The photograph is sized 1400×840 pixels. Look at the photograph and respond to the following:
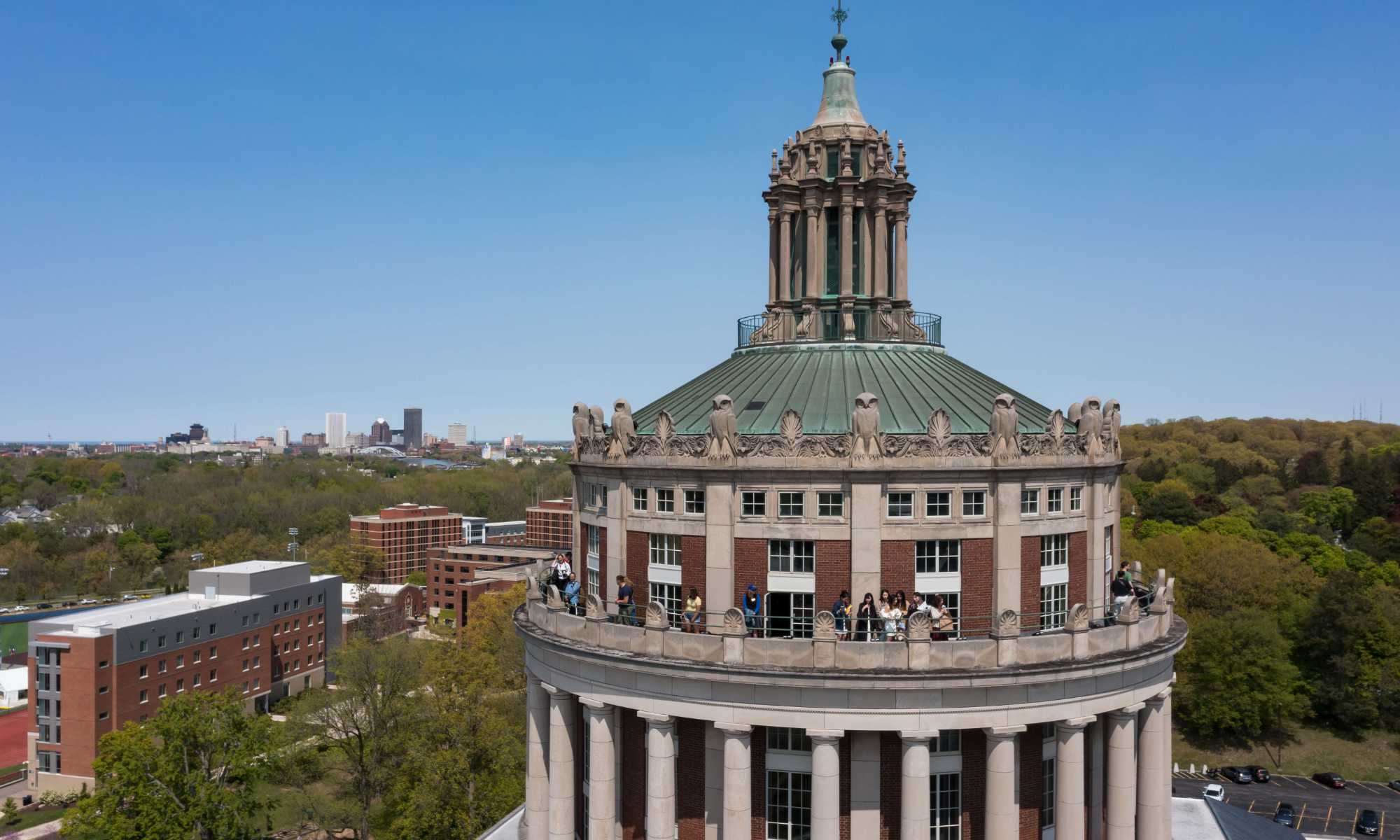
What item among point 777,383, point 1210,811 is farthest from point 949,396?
point 1210,811

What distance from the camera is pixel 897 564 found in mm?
35438

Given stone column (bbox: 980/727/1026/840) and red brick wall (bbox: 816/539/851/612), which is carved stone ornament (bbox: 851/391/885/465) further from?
stone column (bbox: 980/727/1026/840)

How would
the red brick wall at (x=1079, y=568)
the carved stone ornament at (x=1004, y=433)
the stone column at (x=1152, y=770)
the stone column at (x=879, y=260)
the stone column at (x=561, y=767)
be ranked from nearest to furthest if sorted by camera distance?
the carved stone ornament at (x=1004, y=433)
the red brick wall at (x=1079, y=568)
the stone column at (x=1152, y=770)
the stone column at (x=561, y=767)
the stone column at (x=879, y=260)

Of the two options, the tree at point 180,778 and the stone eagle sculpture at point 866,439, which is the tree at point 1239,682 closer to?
the stone eagle sculpture at point 866,439

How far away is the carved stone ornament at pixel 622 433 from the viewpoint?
38.9 m

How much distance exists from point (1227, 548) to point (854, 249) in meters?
84.1

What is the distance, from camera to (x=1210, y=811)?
49.9m

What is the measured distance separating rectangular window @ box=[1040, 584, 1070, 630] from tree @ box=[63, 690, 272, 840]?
1960 inches

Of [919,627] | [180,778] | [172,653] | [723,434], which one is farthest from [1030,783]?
[172,653]

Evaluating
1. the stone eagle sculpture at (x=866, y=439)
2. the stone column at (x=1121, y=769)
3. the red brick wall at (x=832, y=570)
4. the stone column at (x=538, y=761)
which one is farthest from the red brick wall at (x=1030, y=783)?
the stone column at (x=538, y=761)

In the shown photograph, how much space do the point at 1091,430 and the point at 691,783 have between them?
65.6 ft

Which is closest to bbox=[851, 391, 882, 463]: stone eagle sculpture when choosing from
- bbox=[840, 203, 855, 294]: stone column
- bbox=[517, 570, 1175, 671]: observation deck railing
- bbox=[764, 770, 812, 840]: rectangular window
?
bbox=[517, 570, 1175, 671]: observation deck railing

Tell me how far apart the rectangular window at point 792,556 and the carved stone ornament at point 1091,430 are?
37.5ft

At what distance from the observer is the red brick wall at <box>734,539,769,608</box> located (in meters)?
36.2
